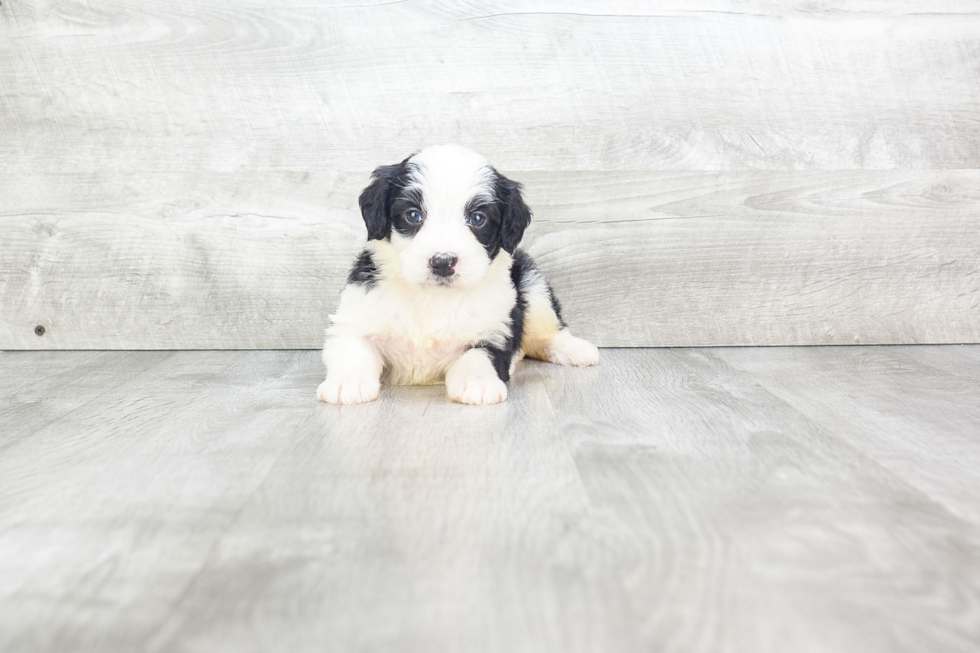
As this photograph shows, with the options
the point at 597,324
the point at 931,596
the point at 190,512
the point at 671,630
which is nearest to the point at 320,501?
the point at 190,512

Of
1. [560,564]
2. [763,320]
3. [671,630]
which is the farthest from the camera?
[763,320]

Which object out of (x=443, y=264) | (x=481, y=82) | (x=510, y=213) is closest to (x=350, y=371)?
(x=443, y=264)

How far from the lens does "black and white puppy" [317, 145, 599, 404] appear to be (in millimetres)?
2043

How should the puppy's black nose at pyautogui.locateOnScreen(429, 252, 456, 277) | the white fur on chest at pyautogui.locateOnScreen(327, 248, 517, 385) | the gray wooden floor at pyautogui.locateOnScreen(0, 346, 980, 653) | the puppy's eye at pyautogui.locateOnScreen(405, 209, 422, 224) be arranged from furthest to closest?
the white fur on chest at pyautogui.locateOnScreen(327, 248, 517, 385) → the puppy's eye at pyautogui.locateOnScreen(405, 209, 422, 224) → the puppy's black nose at pyautogui.locateOnScreen(429, 252, 456, 277) → the gray wooden floor at pyautogui.locateOnScreen(0, 346, 980, 653)

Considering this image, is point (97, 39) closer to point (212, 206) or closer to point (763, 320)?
point (212, 206)

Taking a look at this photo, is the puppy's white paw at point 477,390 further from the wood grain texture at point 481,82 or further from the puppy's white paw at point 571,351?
the wood grain texture at point 481,82

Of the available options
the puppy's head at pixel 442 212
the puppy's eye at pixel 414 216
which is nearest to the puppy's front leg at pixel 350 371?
the puppy's head at pixel 442 212

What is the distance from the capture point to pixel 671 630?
3.01ft

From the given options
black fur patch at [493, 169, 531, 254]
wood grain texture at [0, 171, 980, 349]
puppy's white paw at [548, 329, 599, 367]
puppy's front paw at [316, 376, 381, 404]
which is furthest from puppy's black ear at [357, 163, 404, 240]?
puppy's white paw at [548, 329, 599, 367]

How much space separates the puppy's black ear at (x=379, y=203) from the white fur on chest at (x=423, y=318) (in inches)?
5.3

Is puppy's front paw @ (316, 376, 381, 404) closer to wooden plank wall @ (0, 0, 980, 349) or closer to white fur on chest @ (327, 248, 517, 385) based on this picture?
white fur on chest @ (327, 248, 517, 385)

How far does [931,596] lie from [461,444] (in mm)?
917

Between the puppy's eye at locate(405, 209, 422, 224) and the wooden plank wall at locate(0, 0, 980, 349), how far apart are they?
0.76 meters

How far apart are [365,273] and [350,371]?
0.33 meters
